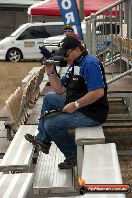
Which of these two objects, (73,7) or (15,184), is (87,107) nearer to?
(15,184)

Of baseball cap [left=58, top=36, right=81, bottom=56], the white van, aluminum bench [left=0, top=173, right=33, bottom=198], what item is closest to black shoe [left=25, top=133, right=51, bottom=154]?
baseball cap [left=58, top=36, right=81, bottom=56]

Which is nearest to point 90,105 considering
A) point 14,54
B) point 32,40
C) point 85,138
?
point 85,138

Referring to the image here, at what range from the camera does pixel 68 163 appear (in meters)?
6.05

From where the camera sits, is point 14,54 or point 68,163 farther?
point 14,54

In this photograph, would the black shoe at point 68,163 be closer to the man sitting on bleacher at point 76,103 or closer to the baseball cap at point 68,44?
the man sitting on bleacher at point 76,103

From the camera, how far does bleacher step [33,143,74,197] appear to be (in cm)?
564

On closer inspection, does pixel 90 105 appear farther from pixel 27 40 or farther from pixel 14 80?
pixel 27 40

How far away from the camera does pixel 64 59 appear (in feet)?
19.2

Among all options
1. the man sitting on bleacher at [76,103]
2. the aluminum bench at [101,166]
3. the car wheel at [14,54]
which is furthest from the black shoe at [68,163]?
the car wheel at [14,54]

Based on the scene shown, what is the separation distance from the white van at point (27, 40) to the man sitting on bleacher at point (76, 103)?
60.9 ft

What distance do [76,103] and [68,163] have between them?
2.39 ft

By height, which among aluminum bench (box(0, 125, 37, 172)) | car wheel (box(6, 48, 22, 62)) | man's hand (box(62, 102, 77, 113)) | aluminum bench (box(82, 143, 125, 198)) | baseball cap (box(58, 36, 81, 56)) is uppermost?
baseball cap (box(58, 36, 81, 56))

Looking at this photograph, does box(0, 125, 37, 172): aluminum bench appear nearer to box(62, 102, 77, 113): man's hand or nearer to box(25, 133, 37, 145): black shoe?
box(25, 133, 37, 145): black shoe

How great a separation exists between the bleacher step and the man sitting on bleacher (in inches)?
5.2
